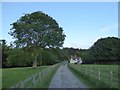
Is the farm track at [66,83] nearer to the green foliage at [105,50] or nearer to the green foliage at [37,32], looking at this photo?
the green foliage at [37,32]

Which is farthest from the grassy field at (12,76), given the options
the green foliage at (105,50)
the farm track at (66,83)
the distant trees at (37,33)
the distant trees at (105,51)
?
the green foliage at (105,50)

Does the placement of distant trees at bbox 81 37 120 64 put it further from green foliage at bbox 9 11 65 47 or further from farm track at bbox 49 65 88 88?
farm track at bbox 49 65 88 88

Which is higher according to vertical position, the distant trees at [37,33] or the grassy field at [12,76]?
the distant trees at [37,33]

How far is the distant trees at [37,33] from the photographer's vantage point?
61406 millimetres

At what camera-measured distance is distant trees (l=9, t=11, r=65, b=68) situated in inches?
2418

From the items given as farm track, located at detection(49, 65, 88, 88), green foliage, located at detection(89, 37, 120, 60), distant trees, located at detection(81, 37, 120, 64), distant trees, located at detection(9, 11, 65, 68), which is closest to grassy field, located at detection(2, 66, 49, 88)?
farm track, located at detection(49, 65, 88, 88)

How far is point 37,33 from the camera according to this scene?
62.0m

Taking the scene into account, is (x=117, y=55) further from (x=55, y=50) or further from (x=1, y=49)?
(x=55, y=50)

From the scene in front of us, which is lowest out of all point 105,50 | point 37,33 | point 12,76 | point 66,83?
point 12,76

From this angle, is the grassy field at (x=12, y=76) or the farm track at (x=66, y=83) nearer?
the farm track at (x=66, y=83)

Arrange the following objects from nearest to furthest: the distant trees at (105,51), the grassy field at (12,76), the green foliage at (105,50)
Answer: the grassy field at (12,76)
the distant trees at (105,51)
the green foliage at (105,50)

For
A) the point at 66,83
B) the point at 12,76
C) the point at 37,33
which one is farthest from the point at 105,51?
the point at 66,83

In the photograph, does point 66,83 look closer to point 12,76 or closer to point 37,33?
point 12,76

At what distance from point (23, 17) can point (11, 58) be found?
10075mm
